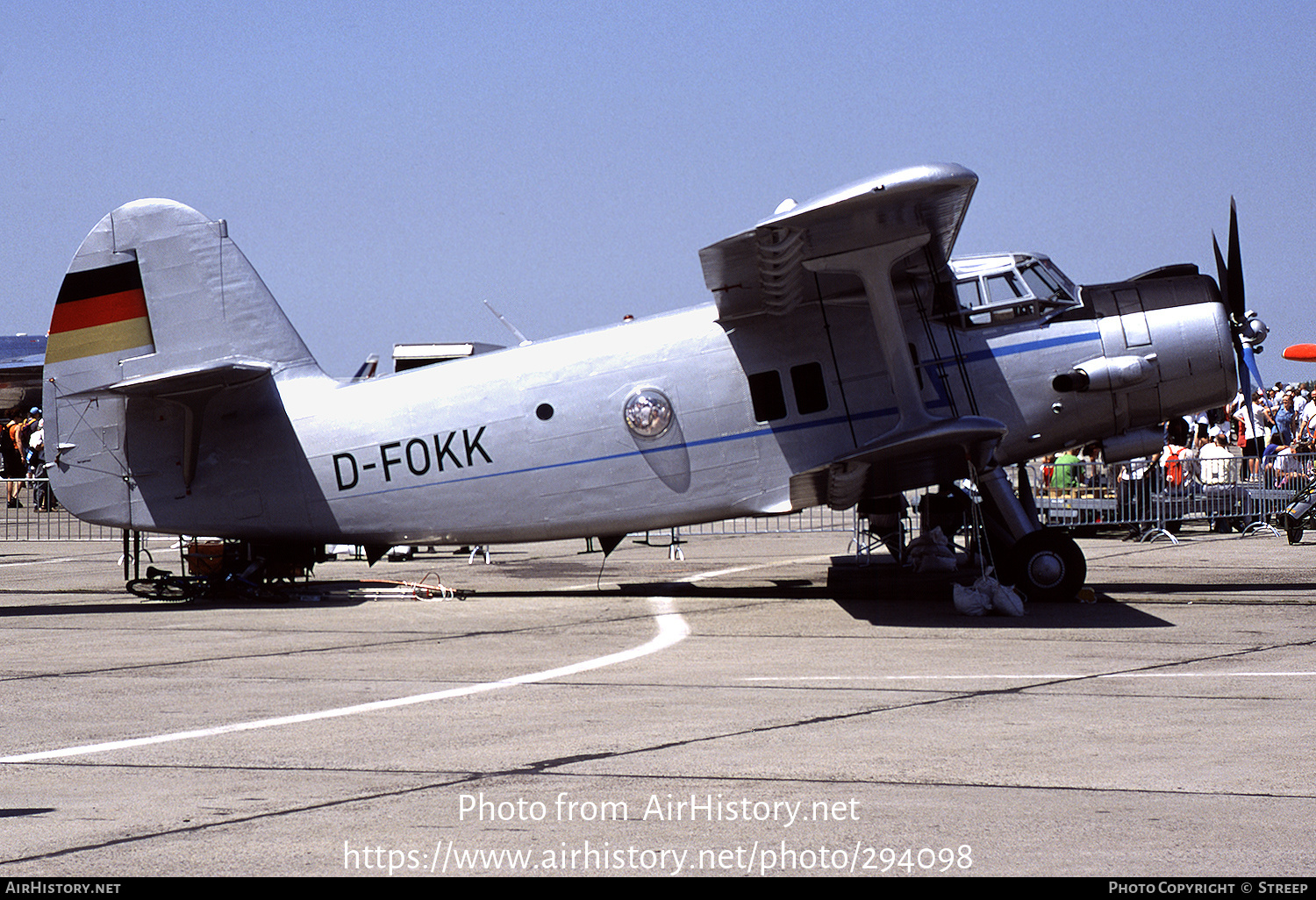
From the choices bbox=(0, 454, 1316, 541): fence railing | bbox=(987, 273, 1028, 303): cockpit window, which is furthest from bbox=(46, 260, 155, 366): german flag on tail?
bbox=(0, 454, 1316, 541): fence railing

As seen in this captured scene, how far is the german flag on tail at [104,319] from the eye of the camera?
14.9 meters

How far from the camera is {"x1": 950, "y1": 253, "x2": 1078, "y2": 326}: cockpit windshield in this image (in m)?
13.8

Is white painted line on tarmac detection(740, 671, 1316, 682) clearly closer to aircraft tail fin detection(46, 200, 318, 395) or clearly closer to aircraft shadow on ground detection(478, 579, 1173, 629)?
aircraft shadow on ground detection(478, 579, 1173, 629)

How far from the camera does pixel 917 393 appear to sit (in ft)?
43.3

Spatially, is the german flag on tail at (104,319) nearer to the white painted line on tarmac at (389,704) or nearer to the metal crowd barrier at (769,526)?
the white painted line on tarmac at (389,704)

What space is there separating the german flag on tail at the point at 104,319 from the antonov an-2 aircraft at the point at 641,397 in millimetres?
26

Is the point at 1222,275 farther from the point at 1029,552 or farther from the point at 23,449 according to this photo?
the point at 23,449

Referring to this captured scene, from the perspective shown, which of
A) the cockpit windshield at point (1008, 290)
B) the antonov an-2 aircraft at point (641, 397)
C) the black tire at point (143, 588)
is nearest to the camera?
the antonov an-2 aircraft at point (641, 397)

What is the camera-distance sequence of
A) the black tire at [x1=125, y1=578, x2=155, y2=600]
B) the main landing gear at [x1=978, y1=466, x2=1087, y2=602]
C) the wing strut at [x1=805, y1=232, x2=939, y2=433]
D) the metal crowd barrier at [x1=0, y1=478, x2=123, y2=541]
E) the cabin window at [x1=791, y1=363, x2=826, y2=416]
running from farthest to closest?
the metal crowd barrier at [x1=0, y1=478, x2=123, y2=541], the black tire at [x1=125, y1=578, x2=155, y2=600], the cabin window at [x1=791, y1=363, x2=826, y2=416], the main landing gear at [x1=978, y1=466, x2=1087, y2=602], the wing strut at [x1=805, y1=232, x2=939, y2=433]

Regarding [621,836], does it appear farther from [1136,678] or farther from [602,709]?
[1136,678]

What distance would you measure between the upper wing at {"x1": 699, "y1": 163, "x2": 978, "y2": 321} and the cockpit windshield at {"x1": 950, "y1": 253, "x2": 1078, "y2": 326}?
0.48m

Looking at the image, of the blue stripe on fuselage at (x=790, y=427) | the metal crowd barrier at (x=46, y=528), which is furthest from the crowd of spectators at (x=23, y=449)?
the blue stripe on fuselage at (x=790, y=427)

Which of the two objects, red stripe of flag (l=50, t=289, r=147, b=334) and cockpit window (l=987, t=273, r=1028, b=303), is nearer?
cockpit window (l=987, t=273, r=1028, b=303)
